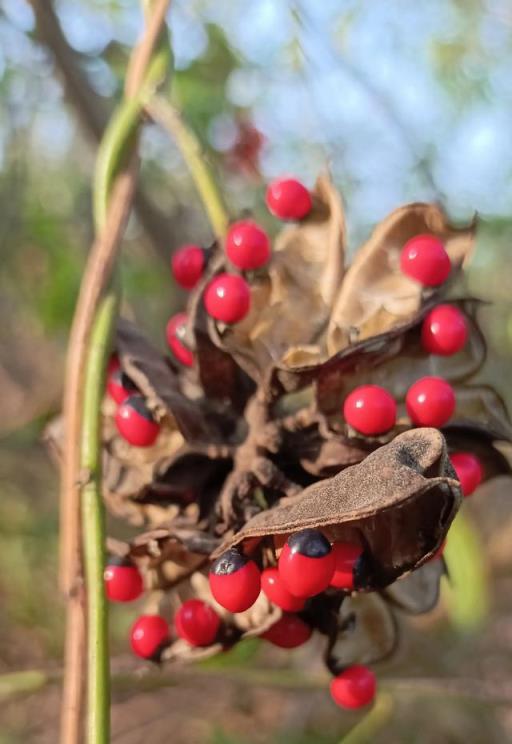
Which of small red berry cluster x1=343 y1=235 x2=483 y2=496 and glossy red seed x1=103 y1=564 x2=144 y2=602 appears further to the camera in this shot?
glossy red seed x1=103 y1=564 x2=144 y2=602

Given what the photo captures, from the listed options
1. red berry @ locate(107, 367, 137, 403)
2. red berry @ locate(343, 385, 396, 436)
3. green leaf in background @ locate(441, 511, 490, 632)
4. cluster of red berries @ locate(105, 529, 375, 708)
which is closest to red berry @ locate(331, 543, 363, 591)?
cluster of red berries @ locate(105, 529, 375, 708)

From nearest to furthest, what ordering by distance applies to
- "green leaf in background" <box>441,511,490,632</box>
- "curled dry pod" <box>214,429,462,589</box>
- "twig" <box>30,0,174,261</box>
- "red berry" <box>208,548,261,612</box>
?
1. "curled dry pod" <box>214,429,462,589</box>
2. "red berry" <box>208,548,261,612</box>
3. "green leaf in background" <box>441,511,490,632</box>
4. "twig" <box>30,0,174,261</box>

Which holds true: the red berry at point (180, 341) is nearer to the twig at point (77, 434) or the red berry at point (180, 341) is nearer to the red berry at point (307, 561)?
the twig at point (77, 434)

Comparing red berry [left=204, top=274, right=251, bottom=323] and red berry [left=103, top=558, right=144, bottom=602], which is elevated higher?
red berry [left=204, top=274, right=251, bottom=323]

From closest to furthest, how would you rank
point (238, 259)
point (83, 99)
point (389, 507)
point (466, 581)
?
1. point (389, 507)
2. point (238, 259)
3. point (466, 581)
4. point (83, 99)

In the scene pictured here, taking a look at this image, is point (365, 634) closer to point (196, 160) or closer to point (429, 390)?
point (429, 390)

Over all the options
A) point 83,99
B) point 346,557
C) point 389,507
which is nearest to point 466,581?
point 346,557

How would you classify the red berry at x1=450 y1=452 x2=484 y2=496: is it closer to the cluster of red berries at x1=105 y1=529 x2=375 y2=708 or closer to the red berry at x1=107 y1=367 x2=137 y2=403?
the cluster of red berries at x1=105 y1=529 x2=375 y2=708
